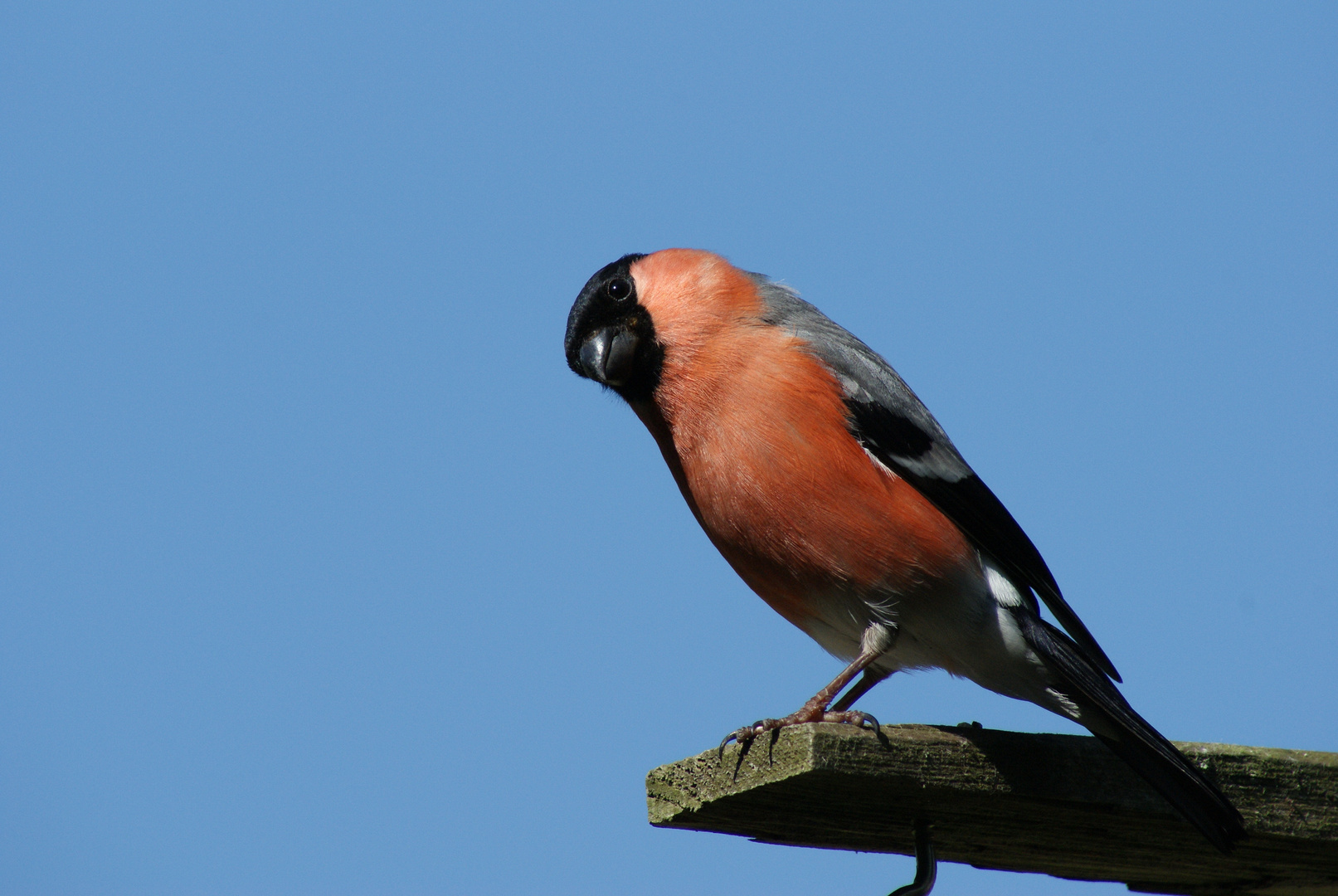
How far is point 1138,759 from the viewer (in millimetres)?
2951

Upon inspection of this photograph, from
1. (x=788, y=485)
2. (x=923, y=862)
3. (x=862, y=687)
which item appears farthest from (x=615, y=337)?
(x=923, y=862)

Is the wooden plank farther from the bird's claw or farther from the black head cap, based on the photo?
the black head cap

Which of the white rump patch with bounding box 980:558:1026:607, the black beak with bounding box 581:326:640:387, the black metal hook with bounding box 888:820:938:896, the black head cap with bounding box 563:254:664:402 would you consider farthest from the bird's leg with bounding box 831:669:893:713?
the black beak with bounding box 581:326:640:387

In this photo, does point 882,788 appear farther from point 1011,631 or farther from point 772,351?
point 772,351

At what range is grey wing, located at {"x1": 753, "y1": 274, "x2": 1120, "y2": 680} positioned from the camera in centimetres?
354

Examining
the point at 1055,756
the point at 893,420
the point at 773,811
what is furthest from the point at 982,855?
the point at 893,420

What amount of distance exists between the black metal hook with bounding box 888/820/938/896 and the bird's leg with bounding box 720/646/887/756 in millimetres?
366

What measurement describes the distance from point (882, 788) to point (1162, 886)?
1667mm

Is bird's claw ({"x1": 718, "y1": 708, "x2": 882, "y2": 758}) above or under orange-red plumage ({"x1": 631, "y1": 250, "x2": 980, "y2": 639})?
under

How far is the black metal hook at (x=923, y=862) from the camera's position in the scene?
288 centimetres

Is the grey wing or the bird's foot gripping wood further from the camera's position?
the grey wing

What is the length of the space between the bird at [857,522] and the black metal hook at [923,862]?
1.28 feet

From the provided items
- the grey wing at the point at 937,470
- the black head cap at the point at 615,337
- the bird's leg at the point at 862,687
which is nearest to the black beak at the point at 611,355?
the black head cap at the point at 615,337

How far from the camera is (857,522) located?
11.0 ft
